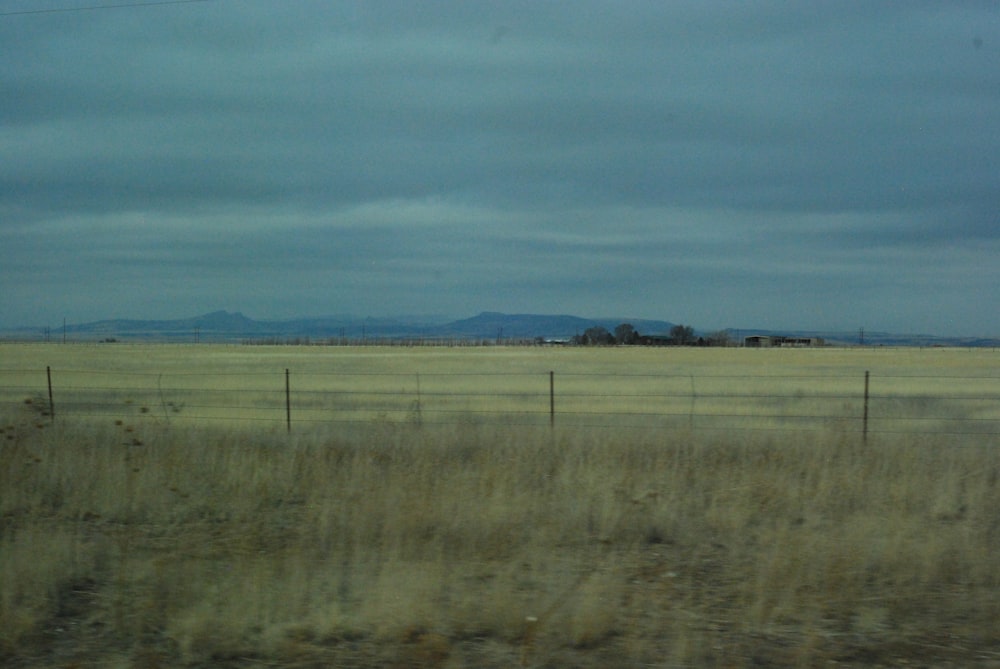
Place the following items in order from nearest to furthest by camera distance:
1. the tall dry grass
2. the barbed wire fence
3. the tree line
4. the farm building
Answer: the tall dry grass → the barbed wire fence → the farm building → the tree line

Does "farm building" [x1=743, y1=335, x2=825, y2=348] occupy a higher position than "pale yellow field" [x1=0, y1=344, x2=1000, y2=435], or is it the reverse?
"farm building" [x1=743, y1=335, x2=825, y2=348]

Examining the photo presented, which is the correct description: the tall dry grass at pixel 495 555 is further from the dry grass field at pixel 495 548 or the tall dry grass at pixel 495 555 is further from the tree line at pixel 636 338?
the tree line at pixel 636 338

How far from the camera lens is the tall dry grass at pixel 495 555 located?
7.01 m

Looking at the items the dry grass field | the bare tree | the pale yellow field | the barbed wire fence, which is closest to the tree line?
the bare tree

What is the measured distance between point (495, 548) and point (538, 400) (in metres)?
25.3

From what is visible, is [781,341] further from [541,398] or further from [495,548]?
[495,548]

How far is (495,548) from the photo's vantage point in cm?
1000

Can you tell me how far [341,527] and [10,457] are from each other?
721 cm

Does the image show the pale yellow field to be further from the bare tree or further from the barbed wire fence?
the bare tree

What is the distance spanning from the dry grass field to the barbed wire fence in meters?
2.90

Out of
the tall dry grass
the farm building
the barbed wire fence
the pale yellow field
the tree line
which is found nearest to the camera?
the tall dry grass

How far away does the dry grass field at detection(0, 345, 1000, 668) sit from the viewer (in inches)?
277

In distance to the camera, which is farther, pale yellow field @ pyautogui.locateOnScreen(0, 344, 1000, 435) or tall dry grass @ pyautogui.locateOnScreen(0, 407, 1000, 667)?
pale yellow field @ pyautogui.locateOnScreen(0, 344, 1000, 435)

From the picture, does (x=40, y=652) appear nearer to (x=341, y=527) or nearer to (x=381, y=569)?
(x=381, y=569)
